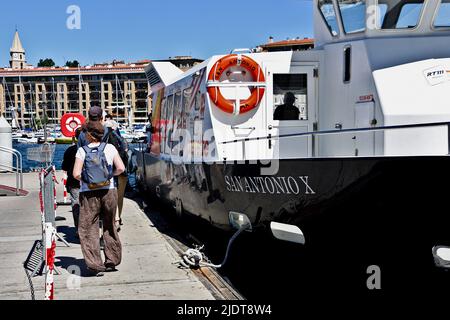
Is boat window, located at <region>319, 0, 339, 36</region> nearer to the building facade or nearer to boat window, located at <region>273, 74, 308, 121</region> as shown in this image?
boat window, located at <region>273, 74, 308, 121</region>

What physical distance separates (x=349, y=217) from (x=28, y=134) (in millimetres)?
110444

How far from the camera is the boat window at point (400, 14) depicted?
6992mm

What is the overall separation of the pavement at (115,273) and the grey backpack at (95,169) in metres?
1.13

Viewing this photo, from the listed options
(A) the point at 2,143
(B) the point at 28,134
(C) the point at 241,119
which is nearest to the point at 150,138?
(C) the point at 241,119

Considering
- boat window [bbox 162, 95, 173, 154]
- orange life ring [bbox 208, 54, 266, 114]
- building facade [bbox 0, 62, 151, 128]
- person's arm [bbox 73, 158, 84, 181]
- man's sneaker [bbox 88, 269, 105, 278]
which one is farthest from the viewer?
building facade [bbox 0, 62, 151, 128]

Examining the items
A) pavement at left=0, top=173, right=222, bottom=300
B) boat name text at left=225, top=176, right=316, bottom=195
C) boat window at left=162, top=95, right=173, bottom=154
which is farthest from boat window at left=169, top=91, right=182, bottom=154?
boat name text at left=225, top=176, right=316, bottom=195

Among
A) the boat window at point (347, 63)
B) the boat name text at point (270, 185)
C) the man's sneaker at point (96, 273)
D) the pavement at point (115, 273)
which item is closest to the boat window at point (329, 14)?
the boat window at point (347, 63)

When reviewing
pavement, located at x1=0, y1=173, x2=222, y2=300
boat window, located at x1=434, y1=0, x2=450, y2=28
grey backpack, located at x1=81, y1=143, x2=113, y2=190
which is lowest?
pavement, located at x1=0, y1=173, x2=222, y2=300

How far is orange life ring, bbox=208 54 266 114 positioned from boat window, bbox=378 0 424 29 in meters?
1.80

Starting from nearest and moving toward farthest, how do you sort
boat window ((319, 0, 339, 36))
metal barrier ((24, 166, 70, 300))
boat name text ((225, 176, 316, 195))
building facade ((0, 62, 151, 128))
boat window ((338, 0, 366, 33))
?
metal barrier ((24, 166, 70, 300))
boat name text ((225, 176, 316, 195))
boat window ((338, 0, 366, 33))
boat window ((319, 0, 339, 36))
building facade ((0, 62, 151, 128))

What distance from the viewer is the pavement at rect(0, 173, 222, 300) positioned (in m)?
6.20

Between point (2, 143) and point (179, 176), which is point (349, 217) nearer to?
point (179, 176)

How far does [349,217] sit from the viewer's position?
211 inches

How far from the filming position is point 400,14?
7062 millimetres
